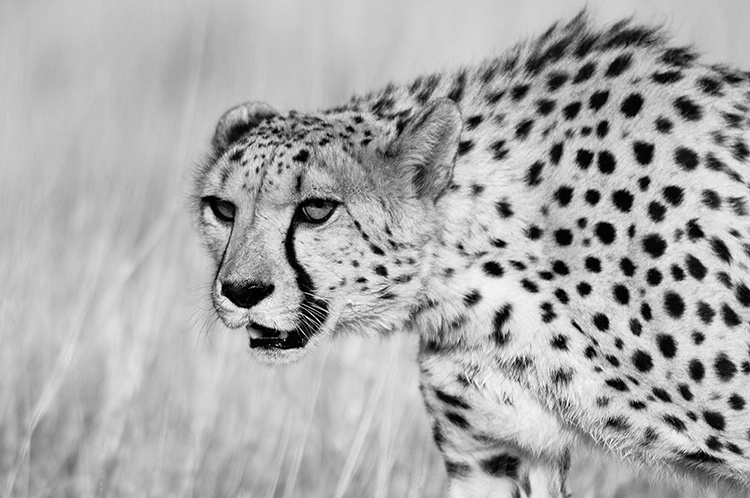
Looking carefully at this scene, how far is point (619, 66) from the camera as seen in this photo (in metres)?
3.57

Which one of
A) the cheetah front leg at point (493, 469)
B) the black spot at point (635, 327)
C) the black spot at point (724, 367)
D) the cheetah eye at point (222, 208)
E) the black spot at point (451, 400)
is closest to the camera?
the black spot at point (724, 367)

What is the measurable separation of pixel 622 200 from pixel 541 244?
26 centimetres

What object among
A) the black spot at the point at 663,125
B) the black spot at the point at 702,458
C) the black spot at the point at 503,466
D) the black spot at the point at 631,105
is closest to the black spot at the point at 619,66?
the black spot at the point at 631,105

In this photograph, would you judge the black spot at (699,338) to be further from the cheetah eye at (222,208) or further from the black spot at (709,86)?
the cheetah eye at (222,208)

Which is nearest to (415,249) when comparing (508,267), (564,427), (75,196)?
(508,267)

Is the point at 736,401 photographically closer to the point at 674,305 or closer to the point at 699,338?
the point at 699,338

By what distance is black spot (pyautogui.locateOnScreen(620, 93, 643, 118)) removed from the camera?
11.3ft

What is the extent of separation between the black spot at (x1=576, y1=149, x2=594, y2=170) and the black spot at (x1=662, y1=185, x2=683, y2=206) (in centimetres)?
24

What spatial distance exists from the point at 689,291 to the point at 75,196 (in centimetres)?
477

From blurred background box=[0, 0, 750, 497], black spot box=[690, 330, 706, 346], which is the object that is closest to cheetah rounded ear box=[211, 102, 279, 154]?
blurred background box=[0, 0, 750, 497]

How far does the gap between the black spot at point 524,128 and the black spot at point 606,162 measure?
24 cm

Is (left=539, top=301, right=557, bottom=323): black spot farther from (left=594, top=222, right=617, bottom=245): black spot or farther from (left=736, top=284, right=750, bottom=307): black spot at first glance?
(left=736, top=284, right=750, bottom=307): black spot

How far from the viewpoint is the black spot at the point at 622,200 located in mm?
3320

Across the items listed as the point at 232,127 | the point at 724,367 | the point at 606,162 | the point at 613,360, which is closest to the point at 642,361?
the point at 613,360
